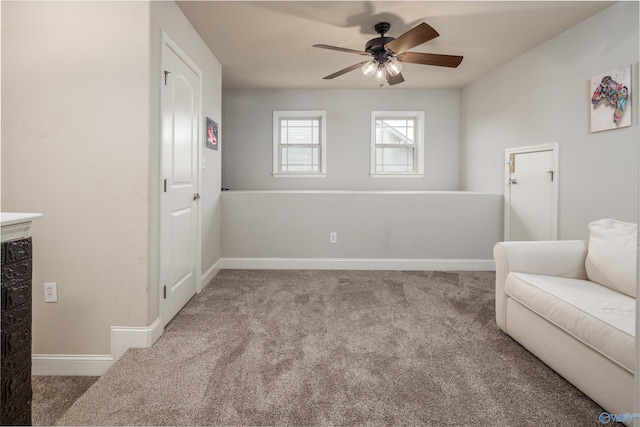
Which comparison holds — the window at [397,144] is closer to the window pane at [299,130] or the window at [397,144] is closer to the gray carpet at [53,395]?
the window pane at [299,130]

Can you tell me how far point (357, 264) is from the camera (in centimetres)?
412

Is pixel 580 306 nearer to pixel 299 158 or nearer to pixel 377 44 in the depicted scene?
pixel 377 44

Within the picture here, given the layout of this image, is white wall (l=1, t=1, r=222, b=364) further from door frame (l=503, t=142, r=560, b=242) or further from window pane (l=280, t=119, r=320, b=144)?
door frame (l=503, t=142, r=560, b=242)

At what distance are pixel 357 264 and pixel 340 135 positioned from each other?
198 centimetres

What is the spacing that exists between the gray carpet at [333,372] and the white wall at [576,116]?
4.11 feet

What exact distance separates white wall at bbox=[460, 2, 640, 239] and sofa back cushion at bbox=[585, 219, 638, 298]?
0.50 m

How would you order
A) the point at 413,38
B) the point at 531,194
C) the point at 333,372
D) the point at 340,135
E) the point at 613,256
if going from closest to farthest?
the point at 333,372
the point at 613,256
the point at 413,38
the point at 531,194
the point at 340,135

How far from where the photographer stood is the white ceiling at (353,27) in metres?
2.59

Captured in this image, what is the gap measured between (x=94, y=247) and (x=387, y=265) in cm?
311

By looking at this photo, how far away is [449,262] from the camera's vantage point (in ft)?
13.4

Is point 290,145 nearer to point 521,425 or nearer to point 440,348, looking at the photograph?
point 440,348

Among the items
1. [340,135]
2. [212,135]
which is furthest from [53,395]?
[340,135]

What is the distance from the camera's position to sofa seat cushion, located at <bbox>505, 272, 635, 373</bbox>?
56.2 inches

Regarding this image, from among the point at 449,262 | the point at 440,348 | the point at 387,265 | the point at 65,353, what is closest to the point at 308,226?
the point at 387,265
